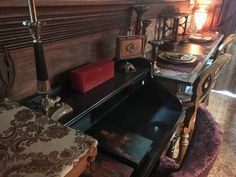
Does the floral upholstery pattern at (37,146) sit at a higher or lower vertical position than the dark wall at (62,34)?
lower

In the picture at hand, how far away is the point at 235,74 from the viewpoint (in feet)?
10.2

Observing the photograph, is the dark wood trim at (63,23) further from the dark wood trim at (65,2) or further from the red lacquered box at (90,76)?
the red lacquered box at (90,76)

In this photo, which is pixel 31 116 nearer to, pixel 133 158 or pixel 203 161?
pixel 133 158

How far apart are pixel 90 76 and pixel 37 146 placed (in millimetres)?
527

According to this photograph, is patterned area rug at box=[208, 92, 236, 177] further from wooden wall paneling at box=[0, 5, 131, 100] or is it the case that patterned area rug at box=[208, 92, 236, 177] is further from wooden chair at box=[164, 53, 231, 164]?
wooden wall paneling at box=[0, 5, 131, 100]

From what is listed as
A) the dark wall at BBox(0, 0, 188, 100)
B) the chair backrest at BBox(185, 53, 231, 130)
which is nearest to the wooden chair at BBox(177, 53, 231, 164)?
the chair backrest at BBox(185, 53, 231, 130)

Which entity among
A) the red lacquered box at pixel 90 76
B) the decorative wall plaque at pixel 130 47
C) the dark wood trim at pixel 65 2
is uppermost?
the dark wood trim at pixel 65 2

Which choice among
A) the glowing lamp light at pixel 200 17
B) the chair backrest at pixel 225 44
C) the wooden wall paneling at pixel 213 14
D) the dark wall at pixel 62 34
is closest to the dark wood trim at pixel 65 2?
the dark wall at pixel 62 34

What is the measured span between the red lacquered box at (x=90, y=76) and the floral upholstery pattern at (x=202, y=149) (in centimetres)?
48

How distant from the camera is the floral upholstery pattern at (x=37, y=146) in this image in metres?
0.40

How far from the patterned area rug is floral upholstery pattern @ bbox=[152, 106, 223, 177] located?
1.05 metres

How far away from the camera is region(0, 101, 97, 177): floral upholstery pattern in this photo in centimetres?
40

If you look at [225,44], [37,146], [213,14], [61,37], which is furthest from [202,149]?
[213,14]

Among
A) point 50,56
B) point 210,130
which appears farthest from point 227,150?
point 50,56
